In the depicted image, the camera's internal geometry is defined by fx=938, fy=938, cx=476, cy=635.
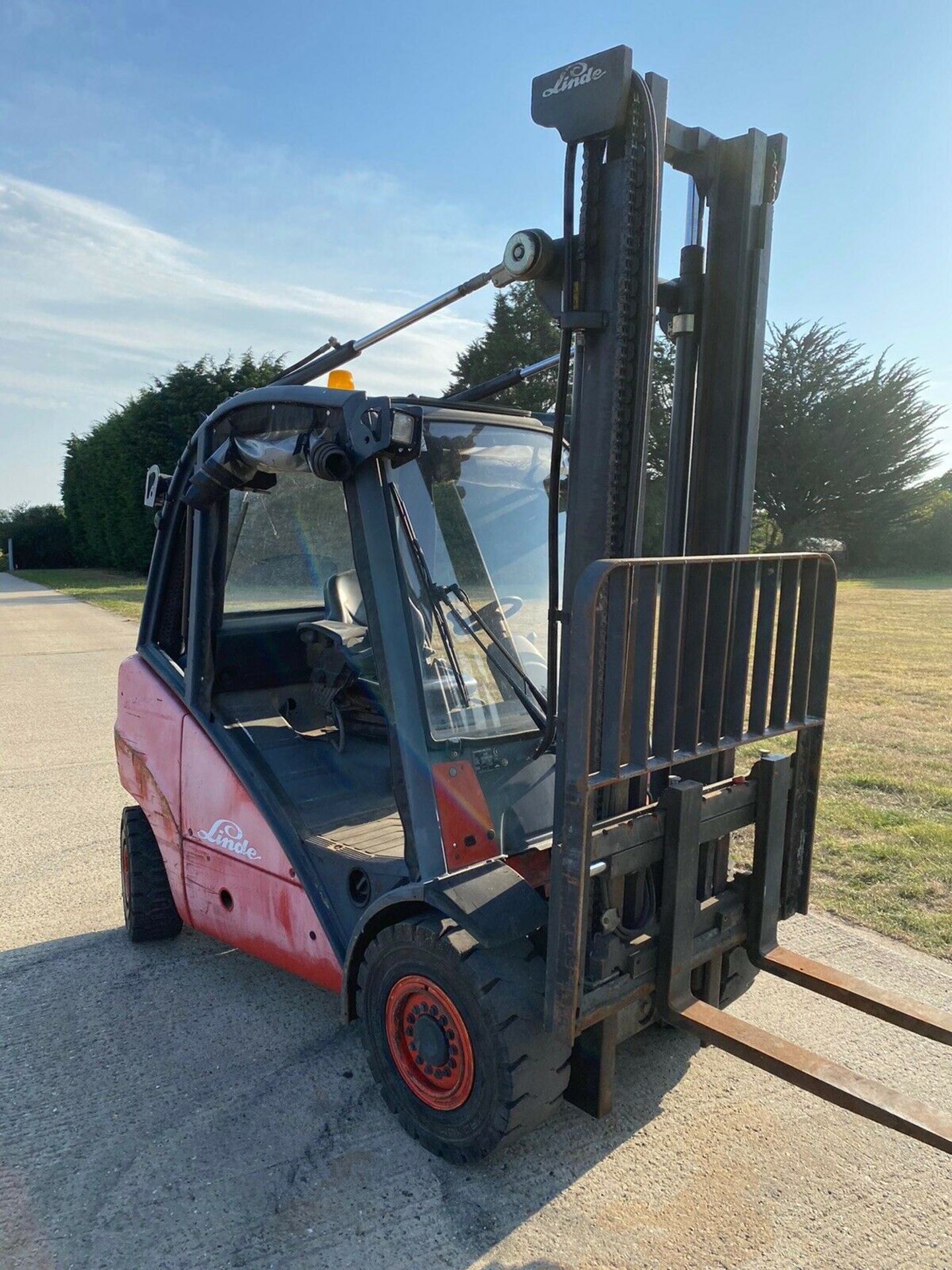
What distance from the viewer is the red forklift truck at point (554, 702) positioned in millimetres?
2475

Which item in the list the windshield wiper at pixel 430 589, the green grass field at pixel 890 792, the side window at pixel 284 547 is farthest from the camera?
the green grass field at pixel 890 792

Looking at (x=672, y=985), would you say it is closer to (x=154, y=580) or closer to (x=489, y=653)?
(x=489, y=653)

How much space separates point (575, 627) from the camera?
2.18 metres

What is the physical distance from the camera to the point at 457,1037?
2.63 m

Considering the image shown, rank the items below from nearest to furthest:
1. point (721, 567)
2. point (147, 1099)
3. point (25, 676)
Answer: point (721, 567) → point (147, 1099) → point (25, 676)

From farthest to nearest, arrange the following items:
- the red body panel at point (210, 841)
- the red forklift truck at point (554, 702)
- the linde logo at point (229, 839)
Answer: the linde logo at point (229, 839) → the red body panel at point (210, 841) → the red forklift truck at point (554, 702)

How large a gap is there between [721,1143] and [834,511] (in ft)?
127

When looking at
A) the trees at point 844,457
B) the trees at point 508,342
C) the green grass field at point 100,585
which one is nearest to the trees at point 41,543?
the green grass field at point 100,585

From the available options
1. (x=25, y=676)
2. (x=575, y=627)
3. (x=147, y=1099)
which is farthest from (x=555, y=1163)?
(x=25, y=676)

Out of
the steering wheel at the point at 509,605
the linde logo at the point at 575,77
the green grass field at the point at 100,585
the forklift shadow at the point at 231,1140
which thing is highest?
the linde logo at the point at 575,77

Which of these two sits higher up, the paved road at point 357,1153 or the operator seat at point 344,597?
the operator seat at point 344,597

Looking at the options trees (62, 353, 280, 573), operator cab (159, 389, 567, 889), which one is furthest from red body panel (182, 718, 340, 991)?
trees (62, 353, 280, 573)

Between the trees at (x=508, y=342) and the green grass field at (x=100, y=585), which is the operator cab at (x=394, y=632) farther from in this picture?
the trees at (x=508, y=342)

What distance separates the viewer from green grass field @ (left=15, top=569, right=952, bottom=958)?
477 centimetres
